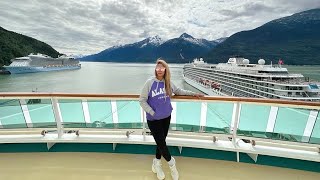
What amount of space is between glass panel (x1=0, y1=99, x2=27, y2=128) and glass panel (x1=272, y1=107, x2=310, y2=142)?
303 centimetres

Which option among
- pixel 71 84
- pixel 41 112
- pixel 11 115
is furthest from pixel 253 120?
pixel 71 84

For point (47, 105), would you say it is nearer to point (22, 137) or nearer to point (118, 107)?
point (22, 137)

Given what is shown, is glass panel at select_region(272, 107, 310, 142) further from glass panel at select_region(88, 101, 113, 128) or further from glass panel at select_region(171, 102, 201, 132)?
glass panel at select_region(88, 101, 113, 128)

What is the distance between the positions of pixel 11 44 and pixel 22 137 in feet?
303

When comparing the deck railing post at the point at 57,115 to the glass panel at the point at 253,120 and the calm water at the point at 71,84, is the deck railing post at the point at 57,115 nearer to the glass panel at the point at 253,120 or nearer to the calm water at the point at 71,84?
the glass panel at the point at 253,120

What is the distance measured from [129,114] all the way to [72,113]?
741 mm

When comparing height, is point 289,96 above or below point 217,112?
below

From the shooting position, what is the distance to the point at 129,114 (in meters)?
2.99

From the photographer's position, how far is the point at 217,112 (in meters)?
2.88

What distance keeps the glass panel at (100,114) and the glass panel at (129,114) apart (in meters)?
Answer: 0.14

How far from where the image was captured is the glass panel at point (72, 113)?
2.97 metres

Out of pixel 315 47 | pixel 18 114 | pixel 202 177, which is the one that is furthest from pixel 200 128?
pixel 315 47

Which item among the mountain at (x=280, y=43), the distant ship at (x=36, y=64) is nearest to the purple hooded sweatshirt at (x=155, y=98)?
the distant ship at (x=36, y=64)

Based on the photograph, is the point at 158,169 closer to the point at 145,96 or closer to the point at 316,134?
the point at 145,96
